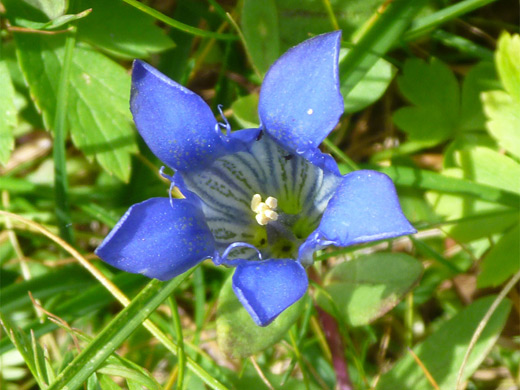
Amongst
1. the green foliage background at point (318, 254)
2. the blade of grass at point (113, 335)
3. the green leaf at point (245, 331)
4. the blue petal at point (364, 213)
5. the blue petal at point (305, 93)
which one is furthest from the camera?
the green foliage background at point (318, 254)

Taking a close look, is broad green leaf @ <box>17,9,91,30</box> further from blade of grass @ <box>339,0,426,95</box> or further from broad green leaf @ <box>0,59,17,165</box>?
blade of grass @ <box>339,0,426,95</box>

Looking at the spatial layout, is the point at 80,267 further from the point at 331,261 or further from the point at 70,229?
the point at 331,261

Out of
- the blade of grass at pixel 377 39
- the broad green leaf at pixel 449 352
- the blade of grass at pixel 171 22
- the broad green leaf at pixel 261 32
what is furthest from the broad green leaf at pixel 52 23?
the broad green leaf at pixel 449 352

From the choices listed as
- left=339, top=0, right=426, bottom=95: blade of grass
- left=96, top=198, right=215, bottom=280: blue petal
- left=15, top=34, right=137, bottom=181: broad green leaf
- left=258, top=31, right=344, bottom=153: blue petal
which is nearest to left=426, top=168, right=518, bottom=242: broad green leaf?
left=339, top=0, right=426, bottom=95: blade of grass

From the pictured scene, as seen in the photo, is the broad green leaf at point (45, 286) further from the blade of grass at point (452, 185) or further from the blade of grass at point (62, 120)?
the blade of grass at point (452, 185)

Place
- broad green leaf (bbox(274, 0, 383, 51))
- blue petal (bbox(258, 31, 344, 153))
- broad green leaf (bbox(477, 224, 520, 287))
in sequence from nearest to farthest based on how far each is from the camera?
blue petal (bbox(258, 31, 344, 153))
broad green leaf (bbox(477, 224, 520, 287))
broad green leaf (bbox(274, 0, 383, 51))

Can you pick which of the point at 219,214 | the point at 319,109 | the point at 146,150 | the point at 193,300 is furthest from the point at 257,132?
the point at 193,300

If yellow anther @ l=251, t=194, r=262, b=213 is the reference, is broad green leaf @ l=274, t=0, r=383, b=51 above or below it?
above
